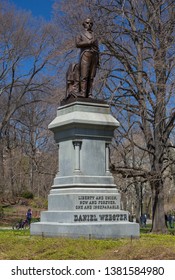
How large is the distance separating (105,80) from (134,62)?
307 centimetres

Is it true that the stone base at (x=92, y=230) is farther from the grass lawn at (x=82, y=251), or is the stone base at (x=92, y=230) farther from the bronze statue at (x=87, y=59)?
the bronze statue at (x=87, y=59)

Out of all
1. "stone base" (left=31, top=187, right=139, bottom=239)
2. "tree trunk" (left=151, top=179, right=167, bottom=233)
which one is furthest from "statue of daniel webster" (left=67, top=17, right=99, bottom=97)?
"tree trunk" (left=151, top=179, right=167, bottom=233)

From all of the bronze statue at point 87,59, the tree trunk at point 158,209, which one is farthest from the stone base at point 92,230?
the tree trunk at point 158,209

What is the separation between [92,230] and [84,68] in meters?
5.14

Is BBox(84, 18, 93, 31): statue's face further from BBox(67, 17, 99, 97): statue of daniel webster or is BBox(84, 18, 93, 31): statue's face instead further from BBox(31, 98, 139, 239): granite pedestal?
BBox(31, 98, 139, 239): granite pedestal

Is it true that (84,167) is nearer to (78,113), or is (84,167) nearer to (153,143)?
(78,113)

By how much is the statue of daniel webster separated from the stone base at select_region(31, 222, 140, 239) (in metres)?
4.19

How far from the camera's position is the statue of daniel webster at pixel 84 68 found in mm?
16188

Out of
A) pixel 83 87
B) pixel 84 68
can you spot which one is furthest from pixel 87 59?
pixel 83 87

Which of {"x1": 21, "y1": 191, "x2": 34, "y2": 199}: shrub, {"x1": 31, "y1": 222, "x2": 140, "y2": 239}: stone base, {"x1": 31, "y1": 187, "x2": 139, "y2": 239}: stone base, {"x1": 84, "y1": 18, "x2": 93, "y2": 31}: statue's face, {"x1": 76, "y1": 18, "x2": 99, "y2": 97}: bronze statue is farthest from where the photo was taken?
{"x1": 21, "y1": 191, "x2": 34, "y2": 199}: shrub

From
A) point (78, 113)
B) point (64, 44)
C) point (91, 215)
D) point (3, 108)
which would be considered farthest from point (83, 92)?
point (3, 108)

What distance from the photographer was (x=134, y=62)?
2653cm

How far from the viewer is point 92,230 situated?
13.8 m

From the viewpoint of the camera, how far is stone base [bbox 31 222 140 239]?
44.9 feet
